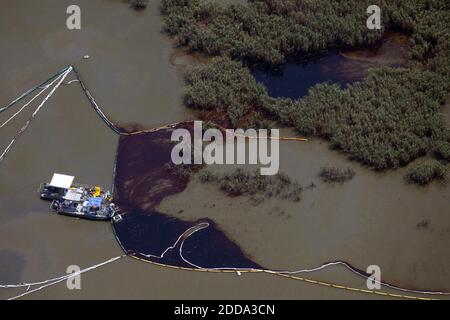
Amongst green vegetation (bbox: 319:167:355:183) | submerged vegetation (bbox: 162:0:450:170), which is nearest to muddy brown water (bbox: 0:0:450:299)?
green vegetation (bbox: 319:167:355:183)

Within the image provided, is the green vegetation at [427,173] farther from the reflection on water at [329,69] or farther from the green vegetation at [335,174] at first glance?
the reflection on water at [329,69]

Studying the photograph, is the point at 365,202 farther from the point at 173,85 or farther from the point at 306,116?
the point at 173,85

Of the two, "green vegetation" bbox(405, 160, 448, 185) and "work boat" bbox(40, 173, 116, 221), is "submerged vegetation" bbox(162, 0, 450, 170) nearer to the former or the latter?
"green vegetation" bbox(405, 160, 448, 185)

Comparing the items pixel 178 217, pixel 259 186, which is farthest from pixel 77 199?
pixel 259 186

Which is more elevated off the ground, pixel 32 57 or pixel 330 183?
pixel 32 57

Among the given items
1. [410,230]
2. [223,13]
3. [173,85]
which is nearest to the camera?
[410,230]

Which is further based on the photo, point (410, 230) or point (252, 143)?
point (252, 143)
